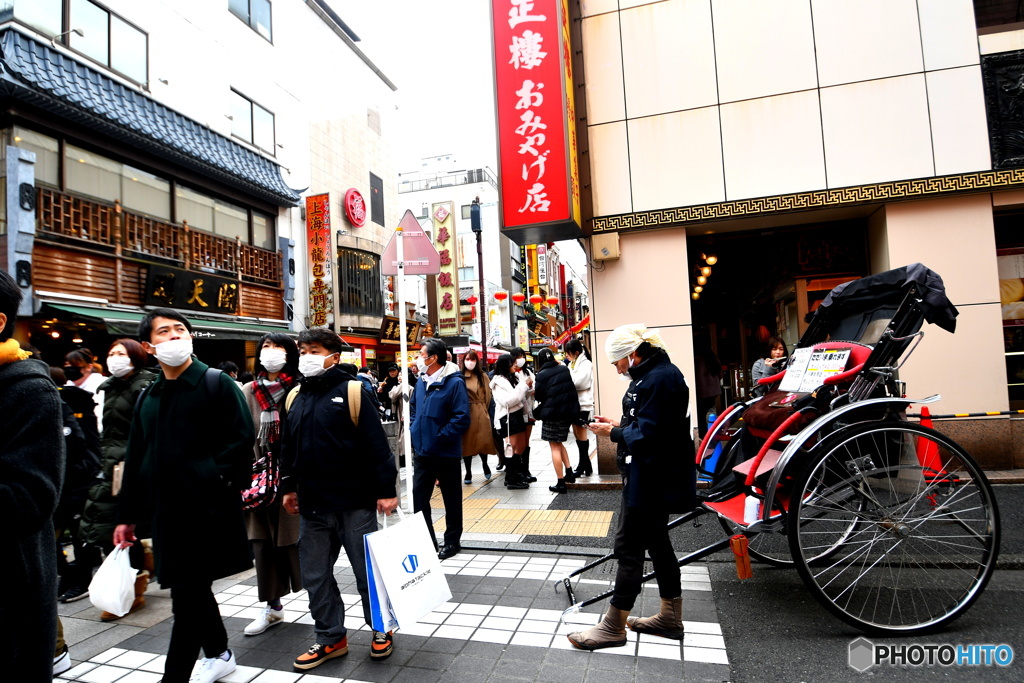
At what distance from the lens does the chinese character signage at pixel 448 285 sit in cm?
3203

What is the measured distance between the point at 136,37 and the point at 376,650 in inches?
619

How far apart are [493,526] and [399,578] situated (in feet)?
10.1

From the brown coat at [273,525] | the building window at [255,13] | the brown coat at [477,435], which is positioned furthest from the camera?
the building window at [255,13]

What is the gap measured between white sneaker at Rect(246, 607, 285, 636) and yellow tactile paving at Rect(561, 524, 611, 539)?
9.23 ft

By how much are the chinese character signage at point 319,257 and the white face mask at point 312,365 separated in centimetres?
1621

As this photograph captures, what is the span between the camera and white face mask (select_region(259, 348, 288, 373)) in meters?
4.14

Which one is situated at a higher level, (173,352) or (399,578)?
(173,352)

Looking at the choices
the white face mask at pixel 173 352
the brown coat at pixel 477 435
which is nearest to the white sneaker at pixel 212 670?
the white face mask at pixel 173 352

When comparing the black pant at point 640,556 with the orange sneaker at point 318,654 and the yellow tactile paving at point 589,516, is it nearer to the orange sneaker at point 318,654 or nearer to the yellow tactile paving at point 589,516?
the orange sneaker at point 318,654

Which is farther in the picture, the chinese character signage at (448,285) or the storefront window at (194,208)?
the chinese character signage at (448,285)

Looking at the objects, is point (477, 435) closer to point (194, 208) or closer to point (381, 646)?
point (381, 646)

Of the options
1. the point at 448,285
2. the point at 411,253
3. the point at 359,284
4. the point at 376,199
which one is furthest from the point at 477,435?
the point at 448,285

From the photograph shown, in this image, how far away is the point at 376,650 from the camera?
3.42m

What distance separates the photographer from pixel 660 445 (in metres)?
3.40
